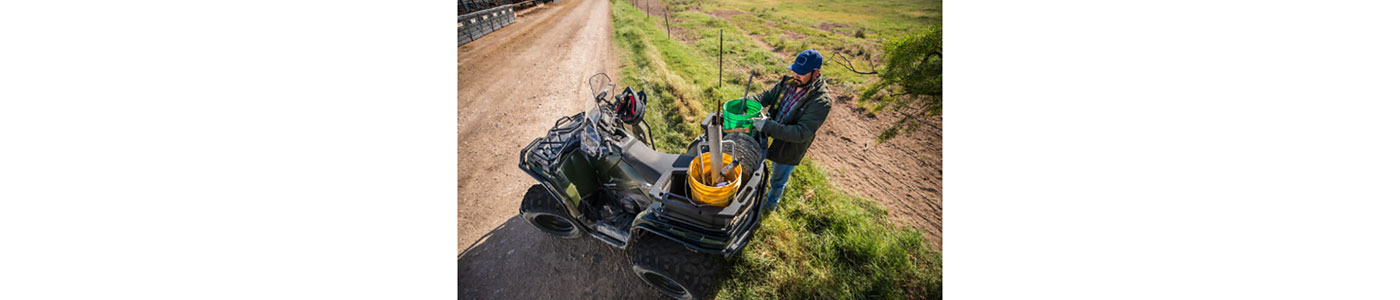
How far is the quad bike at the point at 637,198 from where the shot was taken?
162 centimetres

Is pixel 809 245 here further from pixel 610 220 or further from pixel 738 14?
pixel 738 14

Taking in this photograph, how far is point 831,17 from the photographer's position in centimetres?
639

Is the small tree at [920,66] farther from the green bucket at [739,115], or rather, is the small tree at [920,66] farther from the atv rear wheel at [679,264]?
the atv rear wheel at [679,264]

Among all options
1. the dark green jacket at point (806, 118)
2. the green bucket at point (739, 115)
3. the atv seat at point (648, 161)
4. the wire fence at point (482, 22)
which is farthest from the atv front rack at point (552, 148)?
the wire fence at point (482, 22)

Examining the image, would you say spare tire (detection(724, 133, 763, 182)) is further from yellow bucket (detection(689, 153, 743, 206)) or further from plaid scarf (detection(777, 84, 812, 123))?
plaid scarf (detection(777, 84, 812, 123))

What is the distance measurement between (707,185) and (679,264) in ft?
2.28

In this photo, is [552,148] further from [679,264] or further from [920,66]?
[920,66]

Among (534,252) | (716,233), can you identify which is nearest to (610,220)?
(534,252)

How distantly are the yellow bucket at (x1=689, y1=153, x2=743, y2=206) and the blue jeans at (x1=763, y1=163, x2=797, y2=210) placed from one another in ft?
4.42

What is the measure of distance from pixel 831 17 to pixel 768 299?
553 cm

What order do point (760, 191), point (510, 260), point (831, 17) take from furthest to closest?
point (831, 17), point (510, 260), point (760, 191)

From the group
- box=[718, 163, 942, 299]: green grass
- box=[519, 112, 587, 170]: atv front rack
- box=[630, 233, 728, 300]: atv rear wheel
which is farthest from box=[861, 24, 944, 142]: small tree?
box=[519, 112, 587, 170]: atv front rack

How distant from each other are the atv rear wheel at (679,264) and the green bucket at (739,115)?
76 centimetres

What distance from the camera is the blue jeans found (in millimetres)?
2783
